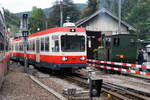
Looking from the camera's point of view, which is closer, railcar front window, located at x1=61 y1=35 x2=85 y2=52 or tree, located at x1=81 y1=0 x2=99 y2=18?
railcar front window, located at x1=61 y1=35 x2=85 y2=52

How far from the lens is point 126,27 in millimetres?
40062

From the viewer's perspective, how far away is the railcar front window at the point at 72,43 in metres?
15.1

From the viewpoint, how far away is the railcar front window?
15.1 metres

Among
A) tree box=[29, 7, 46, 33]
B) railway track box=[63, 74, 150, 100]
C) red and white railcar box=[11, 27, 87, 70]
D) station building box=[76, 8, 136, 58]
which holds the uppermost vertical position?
tree box=[29, 7, 46, 33]

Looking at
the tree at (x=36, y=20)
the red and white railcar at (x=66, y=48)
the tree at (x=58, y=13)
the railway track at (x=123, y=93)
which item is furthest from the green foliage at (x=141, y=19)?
the railway track at (x=123, y=93)

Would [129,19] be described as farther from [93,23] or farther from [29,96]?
[29,96]

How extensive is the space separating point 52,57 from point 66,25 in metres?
2.18

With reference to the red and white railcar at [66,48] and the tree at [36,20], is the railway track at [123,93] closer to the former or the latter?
the red and white railcar at [66,48]

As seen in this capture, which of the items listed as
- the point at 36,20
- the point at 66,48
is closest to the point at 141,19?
the point at 36,20

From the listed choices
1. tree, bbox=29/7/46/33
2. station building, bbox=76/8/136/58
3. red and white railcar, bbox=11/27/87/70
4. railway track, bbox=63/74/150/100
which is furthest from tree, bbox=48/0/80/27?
railway track, bbox=63/74/150/100

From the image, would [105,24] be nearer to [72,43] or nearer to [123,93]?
[72,43]

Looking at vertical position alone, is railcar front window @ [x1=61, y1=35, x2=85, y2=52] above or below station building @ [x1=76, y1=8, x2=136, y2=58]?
below

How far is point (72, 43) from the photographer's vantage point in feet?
50.1

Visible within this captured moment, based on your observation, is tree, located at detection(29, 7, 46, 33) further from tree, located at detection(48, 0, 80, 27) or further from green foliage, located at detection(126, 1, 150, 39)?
green foliage, located at detection(126, 1, 150, 39)
